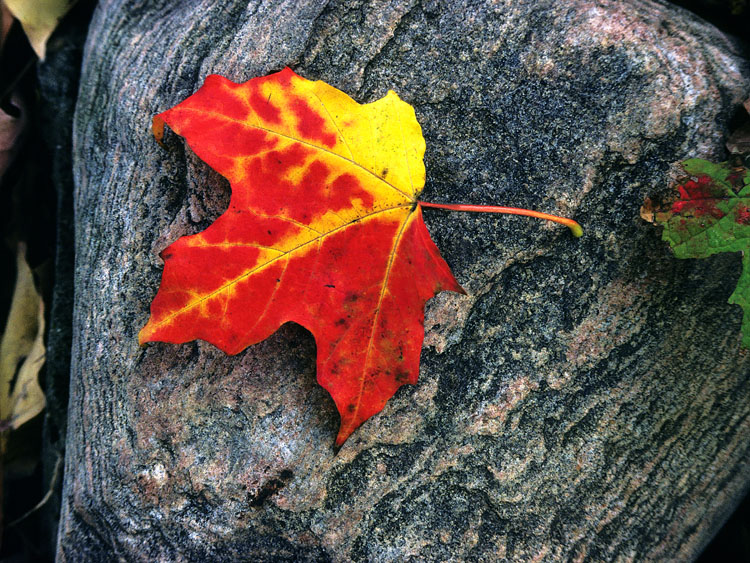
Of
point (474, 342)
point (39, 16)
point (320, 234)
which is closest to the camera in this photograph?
point (320, 234)

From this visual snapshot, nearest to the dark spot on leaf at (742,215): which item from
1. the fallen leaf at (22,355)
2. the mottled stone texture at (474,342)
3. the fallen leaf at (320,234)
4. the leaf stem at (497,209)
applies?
the mottled stone texture at (474,342)

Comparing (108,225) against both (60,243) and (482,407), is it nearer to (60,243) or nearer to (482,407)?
(60,243)

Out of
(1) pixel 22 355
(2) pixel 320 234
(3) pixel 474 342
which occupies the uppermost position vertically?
(2) pixel 320 234

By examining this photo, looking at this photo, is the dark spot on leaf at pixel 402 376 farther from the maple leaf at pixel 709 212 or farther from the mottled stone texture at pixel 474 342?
the maple leaf at pixel 709 212

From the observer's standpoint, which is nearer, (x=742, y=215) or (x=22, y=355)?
(x=742, y=215)

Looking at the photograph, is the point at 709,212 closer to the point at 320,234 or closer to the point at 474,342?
the point at 474,342

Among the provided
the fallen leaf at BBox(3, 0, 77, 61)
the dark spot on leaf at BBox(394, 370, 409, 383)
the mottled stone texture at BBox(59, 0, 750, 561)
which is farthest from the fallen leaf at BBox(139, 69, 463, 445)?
the fallen leaf at BBox(3, 0, 77, 61)

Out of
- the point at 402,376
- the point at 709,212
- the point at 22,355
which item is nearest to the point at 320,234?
the point at 402,376
